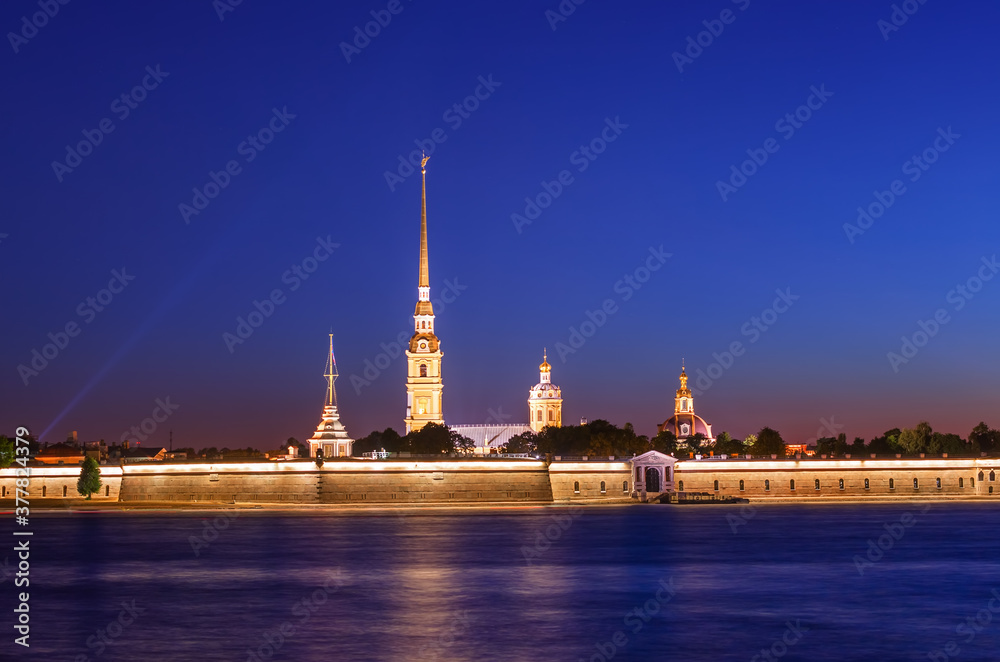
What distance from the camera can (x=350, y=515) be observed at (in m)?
93.6

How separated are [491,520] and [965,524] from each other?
27657 mm

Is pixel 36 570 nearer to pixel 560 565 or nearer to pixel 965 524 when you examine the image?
pixel 560 565

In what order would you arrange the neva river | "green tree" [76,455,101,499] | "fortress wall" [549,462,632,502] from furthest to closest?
1. "green tree" [76,455,101,499]
2. "fortress wall" [549,462,632,502]
3. the neva river

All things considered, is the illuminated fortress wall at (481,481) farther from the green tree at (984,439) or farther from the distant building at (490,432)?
the distant building at (490,432)

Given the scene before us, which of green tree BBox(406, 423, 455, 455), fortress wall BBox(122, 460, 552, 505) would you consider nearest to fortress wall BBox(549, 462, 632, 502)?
fortress wall BBox(122, 460, 552, 505)

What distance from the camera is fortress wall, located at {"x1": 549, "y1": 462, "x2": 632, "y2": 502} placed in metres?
106

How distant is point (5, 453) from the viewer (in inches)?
4441

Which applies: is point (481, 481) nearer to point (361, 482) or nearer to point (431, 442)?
point (361, 482)

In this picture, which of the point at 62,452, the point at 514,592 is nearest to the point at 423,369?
the point at 62,452

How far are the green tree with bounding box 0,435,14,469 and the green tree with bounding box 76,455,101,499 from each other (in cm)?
825

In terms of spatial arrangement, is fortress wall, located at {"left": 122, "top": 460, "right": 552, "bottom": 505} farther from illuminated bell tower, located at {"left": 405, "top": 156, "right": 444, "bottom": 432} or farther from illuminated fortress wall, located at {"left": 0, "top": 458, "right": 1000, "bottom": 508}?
illuminated bell tower, located at {"left": 405, "top": 156, "right": 444, "bottom": 432}

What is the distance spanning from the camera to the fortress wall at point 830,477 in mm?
109625

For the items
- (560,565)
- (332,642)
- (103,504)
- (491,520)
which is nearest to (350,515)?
(491,520)

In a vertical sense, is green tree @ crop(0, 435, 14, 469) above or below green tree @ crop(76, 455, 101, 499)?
above
